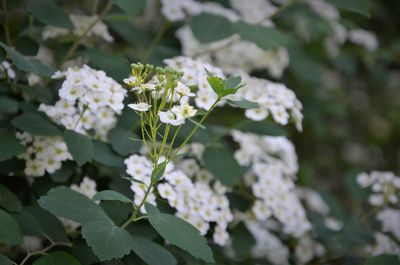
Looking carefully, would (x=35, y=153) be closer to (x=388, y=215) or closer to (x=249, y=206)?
(x=249, y=206)

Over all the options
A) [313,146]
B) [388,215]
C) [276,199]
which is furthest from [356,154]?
[276,199]

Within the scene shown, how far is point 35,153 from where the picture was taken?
187cm

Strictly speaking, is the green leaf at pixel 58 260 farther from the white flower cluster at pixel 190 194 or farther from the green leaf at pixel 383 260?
A: the green leaf at pixel 383 260

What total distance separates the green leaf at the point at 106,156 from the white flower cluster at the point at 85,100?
73 mm

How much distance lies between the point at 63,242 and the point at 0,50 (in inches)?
25.0

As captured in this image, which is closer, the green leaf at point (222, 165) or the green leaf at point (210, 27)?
the green leaf at point (222, 165)

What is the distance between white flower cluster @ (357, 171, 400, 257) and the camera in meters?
2.36

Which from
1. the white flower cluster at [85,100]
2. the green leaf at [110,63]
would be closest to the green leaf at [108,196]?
the white flower cluster at [85,100]

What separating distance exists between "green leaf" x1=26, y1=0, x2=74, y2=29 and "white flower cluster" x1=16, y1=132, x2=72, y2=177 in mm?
457

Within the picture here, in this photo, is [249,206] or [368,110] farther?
[368,110]

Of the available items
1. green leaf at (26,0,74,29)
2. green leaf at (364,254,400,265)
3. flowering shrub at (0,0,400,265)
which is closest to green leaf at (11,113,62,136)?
flowering shrub at (0,0,400,265)

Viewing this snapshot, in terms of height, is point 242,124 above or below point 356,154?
above

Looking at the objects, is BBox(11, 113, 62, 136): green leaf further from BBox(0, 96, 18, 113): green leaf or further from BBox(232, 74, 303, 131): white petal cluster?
BBox(232, 74, 303, 131): white petal cluster

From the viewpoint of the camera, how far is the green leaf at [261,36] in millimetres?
2229
